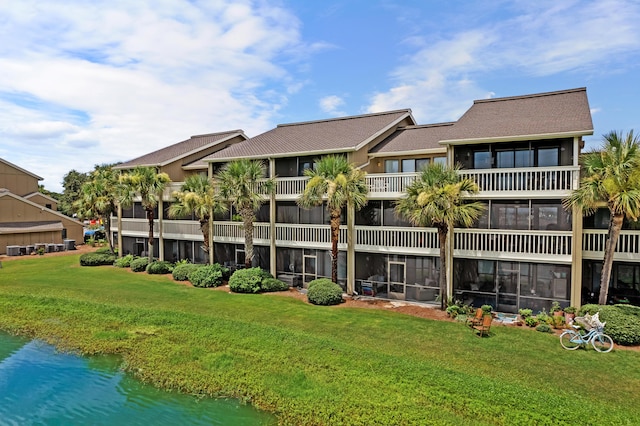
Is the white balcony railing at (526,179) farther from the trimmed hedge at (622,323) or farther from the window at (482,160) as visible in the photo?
the trimmed hedge at (622,323)

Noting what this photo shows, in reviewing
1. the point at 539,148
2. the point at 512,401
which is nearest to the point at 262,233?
the point at 539,148

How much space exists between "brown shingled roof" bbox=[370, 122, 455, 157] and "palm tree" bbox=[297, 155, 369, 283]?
2977 millimetres

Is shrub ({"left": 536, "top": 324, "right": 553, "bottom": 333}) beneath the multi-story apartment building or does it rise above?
beneath

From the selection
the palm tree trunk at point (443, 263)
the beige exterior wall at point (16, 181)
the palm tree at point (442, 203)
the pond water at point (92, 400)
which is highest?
the beige exterior wall at point (16, 181)

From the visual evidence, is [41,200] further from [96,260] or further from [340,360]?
[340,360]

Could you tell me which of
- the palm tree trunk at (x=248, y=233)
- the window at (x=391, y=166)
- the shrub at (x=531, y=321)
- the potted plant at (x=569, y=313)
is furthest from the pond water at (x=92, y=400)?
the window at (x=391, y=166)

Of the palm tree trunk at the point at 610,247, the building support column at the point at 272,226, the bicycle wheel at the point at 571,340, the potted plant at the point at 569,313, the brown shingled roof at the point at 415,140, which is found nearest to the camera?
the bicycle wheel at the point at 571,340

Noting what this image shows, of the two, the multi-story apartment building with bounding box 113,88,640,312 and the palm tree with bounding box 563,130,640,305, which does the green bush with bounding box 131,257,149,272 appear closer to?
the multi-story apartment building with bounding box 113,88,640,312

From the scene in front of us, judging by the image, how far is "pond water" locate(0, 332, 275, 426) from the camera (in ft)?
33.7

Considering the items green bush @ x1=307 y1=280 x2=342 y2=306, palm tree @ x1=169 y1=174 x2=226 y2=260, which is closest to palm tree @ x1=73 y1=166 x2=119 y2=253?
palm tree @ x1=169 y1=174 x2=226 y2=260

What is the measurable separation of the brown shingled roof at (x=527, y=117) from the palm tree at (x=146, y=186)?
63.4ft

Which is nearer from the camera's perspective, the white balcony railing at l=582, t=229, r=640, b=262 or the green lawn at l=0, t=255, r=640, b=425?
the green lawn at l=0, t=255, r=640, b=425

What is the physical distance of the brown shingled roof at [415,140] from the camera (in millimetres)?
21109

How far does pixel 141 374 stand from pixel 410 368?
8.54 meters
